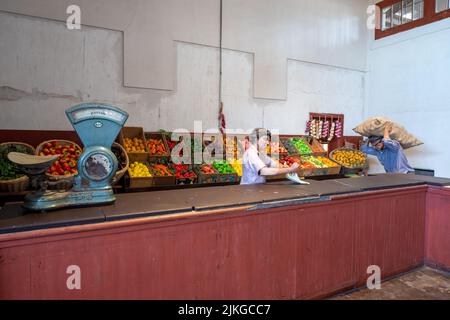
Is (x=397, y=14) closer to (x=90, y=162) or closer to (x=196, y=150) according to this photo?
(x=196, y=150)

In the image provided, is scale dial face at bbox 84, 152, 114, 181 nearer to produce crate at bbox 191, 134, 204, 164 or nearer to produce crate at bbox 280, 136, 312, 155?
produce crate at bbox 191, 134, 204, 164

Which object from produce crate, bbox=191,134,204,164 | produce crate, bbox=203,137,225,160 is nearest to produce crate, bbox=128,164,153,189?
produce crate, bbox=191,134,204,164

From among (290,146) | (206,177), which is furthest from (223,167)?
(290,146)

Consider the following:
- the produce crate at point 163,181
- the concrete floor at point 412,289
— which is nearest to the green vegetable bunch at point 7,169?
the produce crate at point 163,181

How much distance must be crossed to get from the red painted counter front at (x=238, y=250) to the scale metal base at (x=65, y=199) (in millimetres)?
254

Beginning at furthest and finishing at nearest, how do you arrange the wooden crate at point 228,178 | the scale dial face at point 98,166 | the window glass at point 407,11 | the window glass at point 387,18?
the window glass at point 387,18, the window glass at point 407,11, the wooden crate at point 228,178, the scale dial face at point 98,166

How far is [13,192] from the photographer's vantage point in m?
3.32

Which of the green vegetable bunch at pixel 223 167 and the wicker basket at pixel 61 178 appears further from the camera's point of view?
the green vegetable bunch at pixel 223 167

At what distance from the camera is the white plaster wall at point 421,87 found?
5.81m

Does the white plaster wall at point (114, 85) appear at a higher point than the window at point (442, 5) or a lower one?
lower

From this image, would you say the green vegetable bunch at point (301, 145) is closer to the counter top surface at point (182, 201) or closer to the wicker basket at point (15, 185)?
the counter top surface at point (182, 201)

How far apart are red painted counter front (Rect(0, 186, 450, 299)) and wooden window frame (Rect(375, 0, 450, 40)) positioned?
450 centimetres

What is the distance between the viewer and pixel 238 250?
204 centimetres
